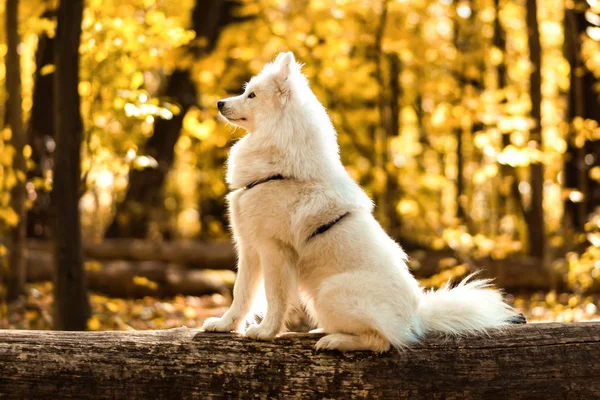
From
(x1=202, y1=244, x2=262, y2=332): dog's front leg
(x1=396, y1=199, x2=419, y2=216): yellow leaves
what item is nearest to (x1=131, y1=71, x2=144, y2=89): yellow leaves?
(x1=202, y1=244, x2=262, y2=332): dog's front leg

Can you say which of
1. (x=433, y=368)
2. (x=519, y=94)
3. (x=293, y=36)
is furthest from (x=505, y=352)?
(x=519, y=94)

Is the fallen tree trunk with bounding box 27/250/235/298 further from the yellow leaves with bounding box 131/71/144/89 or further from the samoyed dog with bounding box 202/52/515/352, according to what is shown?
the samoyed dog with bounding box 202/52/515/352

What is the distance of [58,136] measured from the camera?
528 centimetres

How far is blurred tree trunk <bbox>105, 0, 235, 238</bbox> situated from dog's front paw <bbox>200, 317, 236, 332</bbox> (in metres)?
6.94

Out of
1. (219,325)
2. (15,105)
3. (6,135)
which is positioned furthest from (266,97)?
(6,135)

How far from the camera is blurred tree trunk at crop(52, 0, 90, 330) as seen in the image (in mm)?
5242

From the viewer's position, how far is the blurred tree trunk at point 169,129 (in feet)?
34.8

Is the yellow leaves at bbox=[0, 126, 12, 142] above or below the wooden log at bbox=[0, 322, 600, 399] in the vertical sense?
above

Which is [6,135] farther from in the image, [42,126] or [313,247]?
[313,247]

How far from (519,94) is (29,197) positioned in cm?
932

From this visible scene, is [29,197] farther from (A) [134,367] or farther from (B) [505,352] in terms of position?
(B) [505,352]

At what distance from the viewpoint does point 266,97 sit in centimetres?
379

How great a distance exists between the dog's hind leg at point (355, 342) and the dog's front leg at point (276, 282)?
11.6 inches

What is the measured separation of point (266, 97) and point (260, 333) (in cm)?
132
